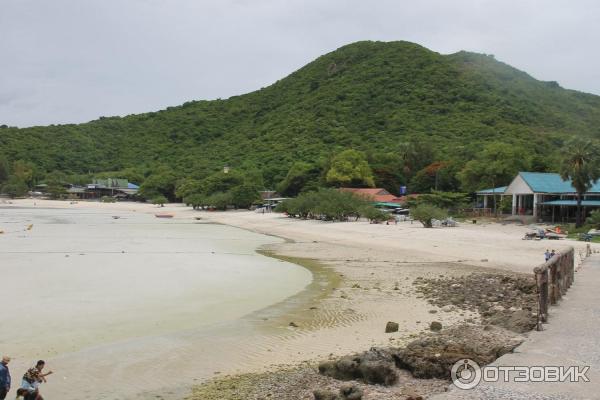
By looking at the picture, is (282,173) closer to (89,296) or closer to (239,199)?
(239,199)

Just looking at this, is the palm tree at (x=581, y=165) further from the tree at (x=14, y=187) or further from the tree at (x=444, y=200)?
the tree at (x=14, y=187)

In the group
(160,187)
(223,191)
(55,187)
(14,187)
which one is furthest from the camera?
(55,187)

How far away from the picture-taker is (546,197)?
51469mm

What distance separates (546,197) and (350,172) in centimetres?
3540

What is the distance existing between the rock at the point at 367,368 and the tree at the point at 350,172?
237 feet

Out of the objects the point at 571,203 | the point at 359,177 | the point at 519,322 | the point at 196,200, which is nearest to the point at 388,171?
the point at 359,177

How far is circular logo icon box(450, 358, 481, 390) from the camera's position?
7.18 m

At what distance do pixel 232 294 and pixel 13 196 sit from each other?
123m

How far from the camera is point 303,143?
126 meters

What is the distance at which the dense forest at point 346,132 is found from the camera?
87.5m

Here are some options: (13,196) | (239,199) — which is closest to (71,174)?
(13,196)

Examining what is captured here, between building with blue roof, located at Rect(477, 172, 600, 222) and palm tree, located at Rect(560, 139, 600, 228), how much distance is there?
13.3ft

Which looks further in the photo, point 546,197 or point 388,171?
point 388,171

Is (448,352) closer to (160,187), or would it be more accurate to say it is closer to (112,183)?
(160,187)
